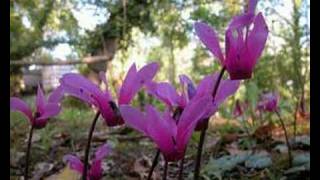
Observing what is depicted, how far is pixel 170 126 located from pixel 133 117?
7cm

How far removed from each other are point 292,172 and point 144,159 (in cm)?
Result: 79

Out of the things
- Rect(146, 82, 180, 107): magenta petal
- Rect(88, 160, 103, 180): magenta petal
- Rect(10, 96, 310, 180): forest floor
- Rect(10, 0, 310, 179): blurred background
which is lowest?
Rect(10, 96, 310, 180): forest floor

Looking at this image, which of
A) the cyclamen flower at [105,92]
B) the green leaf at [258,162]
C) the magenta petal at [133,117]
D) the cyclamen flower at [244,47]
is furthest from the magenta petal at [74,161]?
the green leaf at [258,162]

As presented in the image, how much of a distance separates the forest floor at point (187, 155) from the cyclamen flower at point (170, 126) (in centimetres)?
88

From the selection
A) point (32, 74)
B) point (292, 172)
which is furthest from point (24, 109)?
point (32, 74)

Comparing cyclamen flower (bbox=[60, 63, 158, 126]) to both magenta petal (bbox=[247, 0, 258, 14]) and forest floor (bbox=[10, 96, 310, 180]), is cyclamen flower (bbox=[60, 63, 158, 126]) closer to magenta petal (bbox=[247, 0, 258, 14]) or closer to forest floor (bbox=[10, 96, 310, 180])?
magenta petal (bbox=[247, 0, 258, 14])

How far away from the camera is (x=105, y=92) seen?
3.62 ft

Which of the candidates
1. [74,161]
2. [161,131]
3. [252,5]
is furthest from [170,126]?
[74,161]

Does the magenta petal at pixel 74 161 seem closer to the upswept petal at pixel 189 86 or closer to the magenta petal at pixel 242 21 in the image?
the upswept petal at pixel 189 86

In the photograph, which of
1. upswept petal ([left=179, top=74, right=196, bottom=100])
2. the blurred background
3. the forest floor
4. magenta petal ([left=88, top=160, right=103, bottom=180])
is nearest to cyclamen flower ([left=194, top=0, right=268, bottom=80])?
upswept petal ([left=179, top=74, right=196, bottom=100])

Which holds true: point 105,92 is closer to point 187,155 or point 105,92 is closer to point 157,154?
point 157,154

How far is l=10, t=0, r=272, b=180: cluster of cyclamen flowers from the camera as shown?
96cm

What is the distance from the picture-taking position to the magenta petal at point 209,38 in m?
1.04

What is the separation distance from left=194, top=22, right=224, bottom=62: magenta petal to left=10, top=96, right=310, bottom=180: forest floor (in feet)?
2.95
